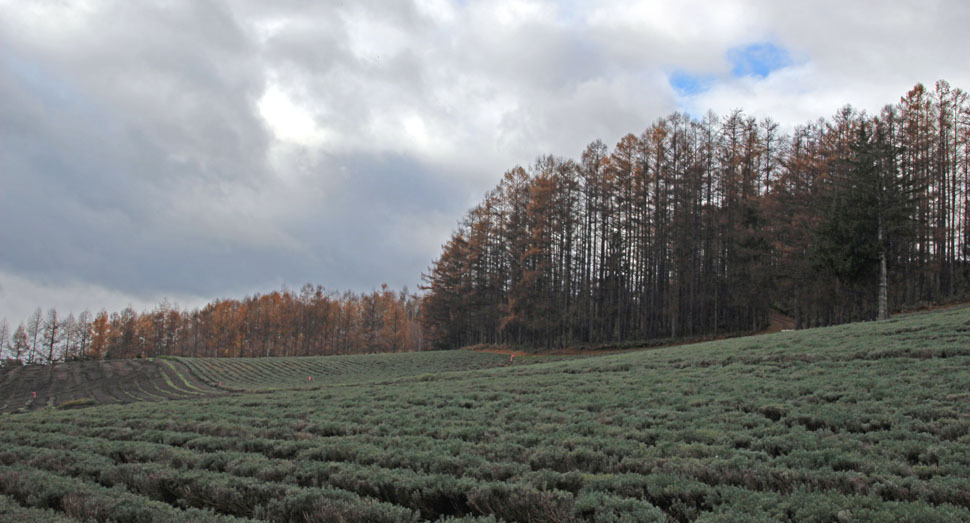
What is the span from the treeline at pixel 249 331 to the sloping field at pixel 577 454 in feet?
256

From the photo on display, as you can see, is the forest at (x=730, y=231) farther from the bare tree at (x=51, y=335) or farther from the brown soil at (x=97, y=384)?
the bare tree at (x=51, y=335)

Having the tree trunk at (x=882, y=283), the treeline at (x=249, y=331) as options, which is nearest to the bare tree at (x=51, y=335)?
the treeline at (x=249, y=331)

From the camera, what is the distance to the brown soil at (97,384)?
32.9 m

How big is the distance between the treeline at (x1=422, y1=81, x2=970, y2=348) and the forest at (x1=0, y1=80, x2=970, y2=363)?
0.12 meters

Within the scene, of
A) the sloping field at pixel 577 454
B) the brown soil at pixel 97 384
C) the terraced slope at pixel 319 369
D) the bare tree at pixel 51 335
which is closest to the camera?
the sloping field at pixel 577 454

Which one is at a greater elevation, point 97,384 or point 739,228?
point 739,228

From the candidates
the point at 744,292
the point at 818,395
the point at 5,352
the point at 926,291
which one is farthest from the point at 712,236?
the point at 5,352

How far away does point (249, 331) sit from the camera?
95875mm

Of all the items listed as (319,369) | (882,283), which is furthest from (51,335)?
(882,283)

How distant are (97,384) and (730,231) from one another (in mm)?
48628

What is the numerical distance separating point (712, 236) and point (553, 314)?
47.1 feet

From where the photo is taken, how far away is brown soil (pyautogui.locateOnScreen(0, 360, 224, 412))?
108 feet

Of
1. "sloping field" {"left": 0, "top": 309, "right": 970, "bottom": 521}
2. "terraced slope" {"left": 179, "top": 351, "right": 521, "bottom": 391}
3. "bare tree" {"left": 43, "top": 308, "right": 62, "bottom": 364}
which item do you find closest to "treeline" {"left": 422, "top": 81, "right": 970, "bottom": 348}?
"terraced slope" {"left": 179, "top": 351, "right": 521, "bottom": 391}

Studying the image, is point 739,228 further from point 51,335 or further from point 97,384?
point 51,335
